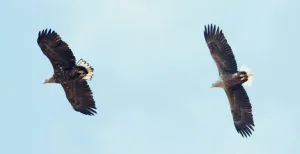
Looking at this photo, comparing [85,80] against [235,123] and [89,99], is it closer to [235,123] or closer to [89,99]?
[89,99]

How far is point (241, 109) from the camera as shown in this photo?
3111 centimetres

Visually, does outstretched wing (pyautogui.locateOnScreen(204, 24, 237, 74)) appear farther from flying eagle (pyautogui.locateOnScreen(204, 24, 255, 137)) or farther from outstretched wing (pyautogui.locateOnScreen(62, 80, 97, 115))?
outstretched wing (pyautogui.locateOnScreen(62, 80, 97, 115))

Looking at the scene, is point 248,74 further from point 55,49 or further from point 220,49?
point 55,49

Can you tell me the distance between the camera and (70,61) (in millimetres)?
29422

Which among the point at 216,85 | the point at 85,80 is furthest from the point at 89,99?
the point at 216,85

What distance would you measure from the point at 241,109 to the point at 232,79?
1293 mm

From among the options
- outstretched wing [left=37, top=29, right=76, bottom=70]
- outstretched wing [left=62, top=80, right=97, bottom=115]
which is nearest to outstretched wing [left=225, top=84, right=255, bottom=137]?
outstretched wing [left=62, top=80, right=97, bottom=115]

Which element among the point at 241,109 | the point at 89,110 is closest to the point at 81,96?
the point at 89,110

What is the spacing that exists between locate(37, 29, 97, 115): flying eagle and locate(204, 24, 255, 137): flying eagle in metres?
4.49

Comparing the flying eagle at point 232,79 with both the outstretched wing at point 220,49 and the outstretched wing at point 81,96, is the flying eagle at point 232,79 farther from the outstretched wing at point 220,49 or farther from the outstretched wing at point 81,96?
the outstretched wing at point 81,96

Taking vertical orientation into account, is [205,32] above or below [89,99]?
above

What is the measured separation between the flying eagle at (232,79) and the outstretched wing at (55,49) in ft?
16.7

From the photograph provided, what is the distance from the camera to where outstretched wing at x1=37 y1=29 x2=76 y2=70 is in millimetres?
28875

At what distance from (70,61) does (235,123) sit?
260 inches
